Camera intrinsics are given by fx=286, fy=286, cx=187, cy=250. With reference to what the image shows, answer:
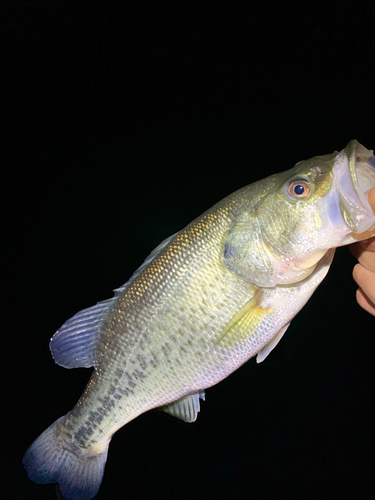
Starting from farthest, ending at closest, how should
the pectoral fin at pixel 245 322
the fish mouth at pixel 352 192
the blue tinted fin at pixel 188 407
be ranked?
the blue tinted fin at pixel 188 407, the pectoral fin at pixel 245 322, the fish mouth at pixel 352 192

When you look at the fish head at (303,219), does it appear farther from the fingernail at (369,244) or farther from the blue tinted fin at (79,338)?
the blue tinted fin at (79,338)

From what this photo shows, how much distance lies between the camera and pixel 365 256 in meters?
0.69

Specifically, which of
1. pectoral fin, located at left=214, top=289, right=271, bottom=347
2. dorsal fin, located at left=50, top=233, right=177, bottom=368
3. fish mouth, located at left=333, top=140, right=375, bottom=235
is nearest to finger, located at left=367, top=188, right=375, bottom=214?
fish mouth, located at left=333, top=140, right=375, bottom=235

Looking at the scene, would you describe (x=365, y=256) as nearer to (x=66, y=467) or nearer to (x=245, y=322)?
(x=245, y=322)

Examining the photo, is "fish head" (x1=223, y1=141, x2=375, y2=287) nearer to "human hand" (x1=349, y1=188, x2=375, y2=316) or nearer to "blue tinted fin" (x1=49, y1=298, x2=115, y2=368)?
"human hand" (x1=349, y1=188, x2=375, y2=316)

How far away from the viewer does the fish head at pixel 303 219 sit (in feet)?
1.73

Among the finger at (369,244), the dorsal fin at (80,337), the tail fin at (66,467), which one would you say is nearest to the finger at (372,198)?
the finger at (369,244)

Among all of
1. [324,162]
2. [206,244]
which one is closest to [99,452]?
[206,244]

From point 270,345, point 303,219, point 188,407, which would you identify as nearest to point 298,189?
point 303,219

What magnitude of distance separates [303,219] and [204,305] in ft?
0.92

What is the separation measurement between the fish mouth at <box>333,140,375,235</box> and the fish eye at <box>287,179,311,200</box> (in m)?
0.05

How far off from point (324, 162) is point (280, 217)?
0.44 ft

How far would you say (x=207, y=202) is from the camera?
212 cm

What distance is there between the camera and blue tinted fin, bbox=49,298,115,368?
2.55ft
